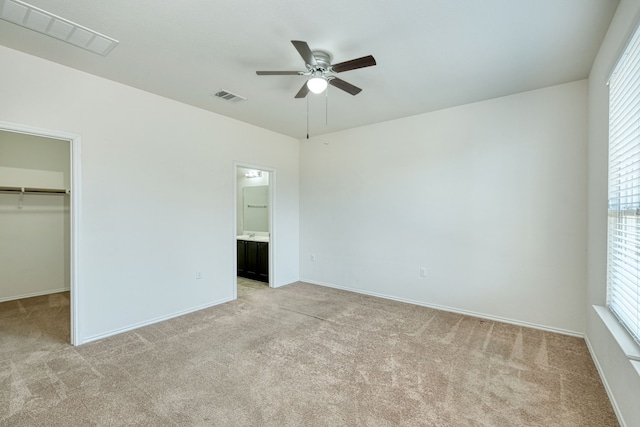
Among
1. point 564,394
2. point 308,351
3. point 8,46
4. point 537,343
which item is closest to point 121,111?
point 8,46

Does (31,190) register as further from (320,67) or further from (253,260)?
(320,67)

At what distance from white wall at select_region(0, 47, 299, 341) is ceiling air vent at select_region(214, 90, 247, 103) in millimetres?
603

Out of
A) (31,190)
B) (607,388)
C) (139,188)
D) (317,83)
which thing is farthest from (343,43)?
(31,190)

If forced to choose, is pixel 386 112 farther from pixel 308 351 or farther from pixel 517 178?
pixel 308 351

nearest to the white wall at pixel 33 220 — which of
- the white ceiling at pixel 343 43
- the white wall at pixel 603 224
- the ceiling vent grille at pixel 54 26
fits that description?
the white ceiling at pixel 343 43

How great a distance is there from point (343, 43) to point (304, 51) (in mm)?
526

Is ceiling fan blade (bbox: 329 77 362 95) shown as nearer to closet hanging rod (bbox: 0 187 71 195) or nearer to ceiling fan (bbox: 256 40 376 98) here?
ceiling fan (bbox: 256 40 376 98)

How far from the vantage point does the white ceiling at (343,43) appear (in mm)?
1993

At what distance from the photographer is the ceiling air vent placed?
340 cm

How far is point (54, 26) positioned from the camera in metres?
2.19

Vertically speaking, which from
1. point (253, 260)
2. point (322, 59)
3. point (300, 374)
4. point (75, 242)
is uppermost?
point (322, 59)

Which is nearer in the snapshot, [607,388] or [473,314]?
[607,388]

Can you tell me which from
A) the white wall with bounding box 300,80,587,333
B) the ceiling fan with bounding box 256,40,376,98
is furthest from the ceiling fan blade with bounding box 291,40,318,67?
the white wall with bounding box 300,80,587,333

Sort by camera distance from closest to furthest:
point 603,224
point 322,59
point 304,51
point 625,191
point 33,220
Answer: point 625,191
point 304,51
point 603,224
point 322,59
point 33,220
